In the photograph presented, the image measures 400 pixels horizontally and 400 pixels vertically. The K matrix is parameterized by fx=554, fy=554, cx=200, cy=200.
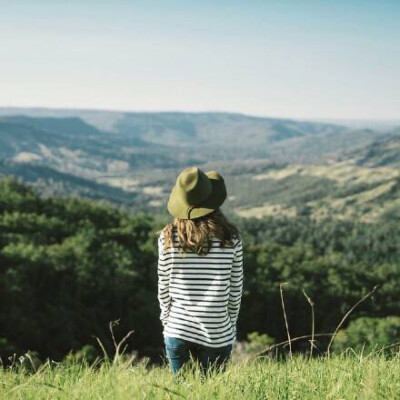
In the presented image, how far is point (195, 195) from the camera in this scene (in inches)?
147

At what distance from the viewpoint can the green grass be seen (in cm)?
239

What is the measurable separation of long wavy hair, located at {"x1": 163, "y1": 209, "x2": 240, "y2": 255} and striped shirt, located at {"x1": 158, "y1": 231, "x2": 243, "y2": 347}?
0.14ft

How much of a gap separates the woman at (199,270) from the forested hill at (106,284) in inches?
679

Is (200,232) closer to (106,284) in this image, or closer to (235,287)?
(235,287)

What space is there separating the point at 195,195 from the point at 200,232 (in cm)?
27

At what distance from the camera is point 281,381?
2812mm

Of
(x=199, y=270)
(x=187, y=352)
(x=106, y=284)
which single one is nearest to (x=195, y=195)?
(x=199, y=270)

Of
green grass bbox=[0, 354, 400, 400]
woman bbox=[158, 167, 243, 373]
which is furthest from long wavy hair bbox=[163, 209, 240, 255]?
green grass bbox=[0, 354, 400, 400]

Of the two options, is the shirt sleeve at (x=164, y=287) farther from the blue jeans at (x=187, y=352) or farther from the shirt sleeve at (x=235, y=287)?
the shirt sleeve at (x=235, y=287)

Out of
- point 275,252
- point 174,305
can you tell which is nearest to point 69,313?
point 174,305

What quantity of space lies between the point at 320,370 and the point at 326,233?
168 metres

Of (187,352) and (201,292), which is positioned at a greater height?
(201,292)

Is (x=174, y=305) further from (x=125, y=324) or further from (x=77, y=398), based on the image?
(x=125, y=324)

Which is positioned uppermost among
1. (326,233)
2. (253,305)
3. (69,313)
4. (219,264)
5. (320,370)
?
(219,264)
